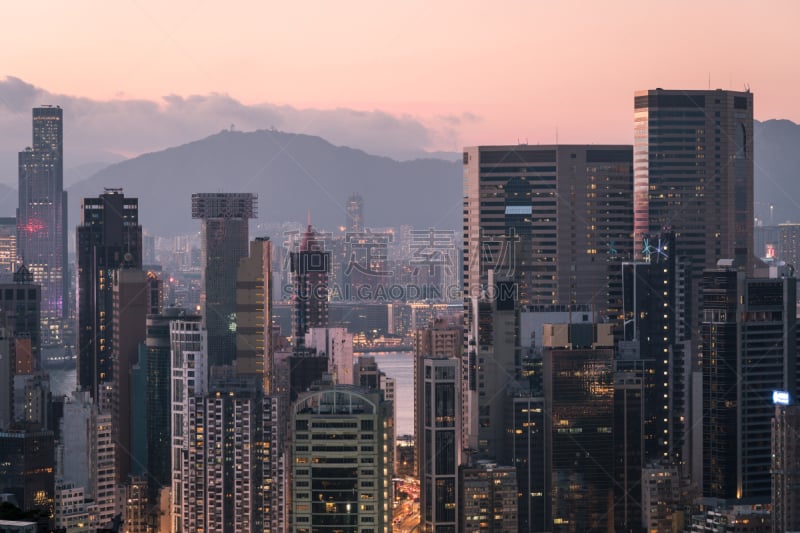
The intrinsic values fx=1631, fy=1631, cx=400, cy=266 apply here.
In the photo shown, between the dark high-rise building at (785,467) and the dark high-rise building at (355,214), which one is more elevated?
the dark high-rise building at (355,214)

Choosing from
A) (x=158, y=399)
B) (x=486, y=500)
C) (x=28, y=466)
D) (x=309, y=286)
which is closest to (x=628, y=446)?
(x=486, y=500)

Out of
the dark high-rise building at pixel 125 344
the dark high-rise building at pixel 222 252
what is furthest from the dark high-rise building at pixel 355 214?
the dark high-rise building at pixel 125 344

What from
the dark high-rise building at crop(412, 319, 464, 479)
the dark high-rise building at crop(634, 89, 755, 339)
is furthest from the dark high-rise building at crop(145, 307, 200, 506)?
the dark high-rise building at crop(634, 89, 755, 339)

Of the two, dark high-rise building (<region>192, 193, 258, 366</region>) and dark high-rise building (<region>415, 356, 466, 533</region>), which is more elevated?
dark high-rise building (<region>192, 193, 258, 366</region>)

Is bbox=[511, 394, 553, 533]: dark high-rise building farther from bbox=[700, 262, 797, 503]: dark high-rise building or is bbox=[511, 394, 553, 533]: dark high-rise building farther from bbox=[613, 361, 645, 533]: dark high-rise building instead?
bbox=[700, 262, 797, 503]: dark high-rise building

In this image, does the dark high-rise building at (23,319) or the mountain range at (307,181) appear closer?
the dark high-rise building at (23,319)

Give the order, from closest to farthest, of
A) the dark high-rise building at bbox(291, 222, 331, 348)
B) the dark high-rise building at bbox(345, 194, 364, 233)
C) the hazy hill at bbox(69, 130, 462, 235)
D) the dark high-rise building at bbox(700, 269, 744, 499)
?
1. the dark high-rise building at bbox(700, 269, 744, 499)
2. the dark high-rise building at bbox(291, 222, 331, 348)
3. the hazy hill at bbox(69, 130, 462, 235)
4. the dark high-rise building at bbox(345, 194, 364, 233)

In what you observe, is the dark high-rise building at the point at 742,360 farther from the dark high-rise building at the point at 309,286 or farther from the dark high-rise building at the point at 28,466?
the dark high-rise building at the point at 309,286
